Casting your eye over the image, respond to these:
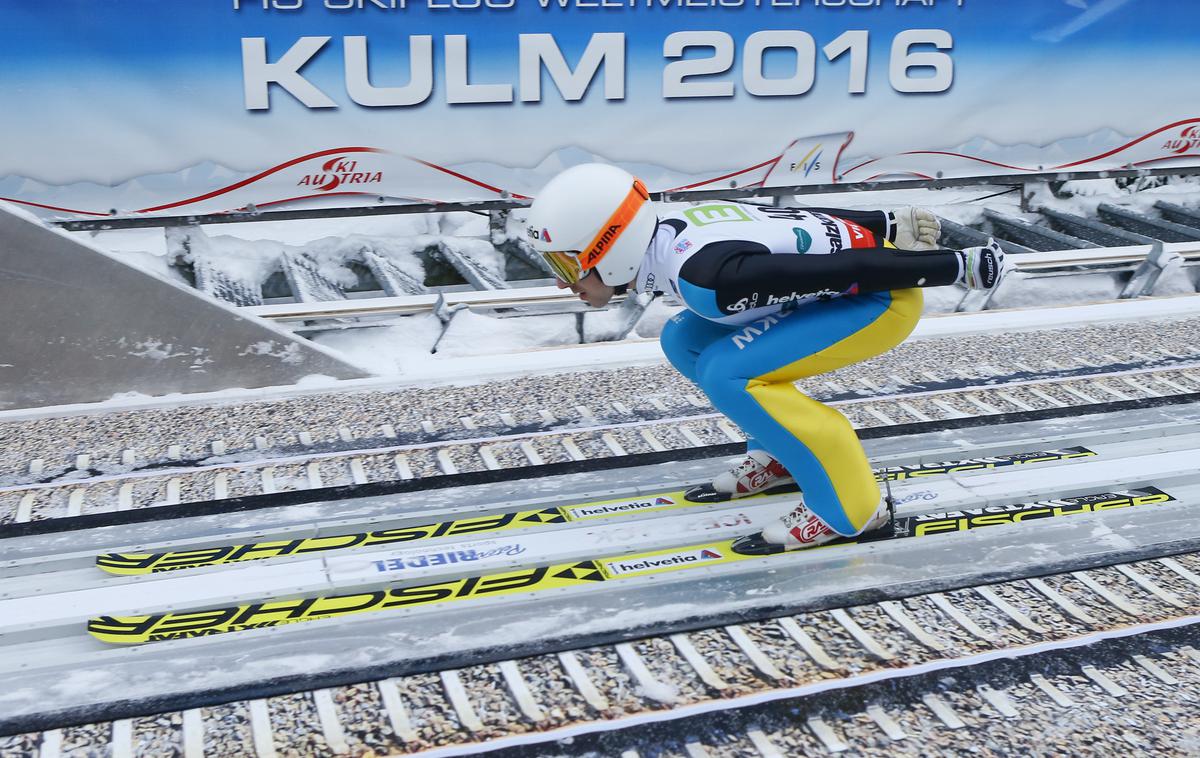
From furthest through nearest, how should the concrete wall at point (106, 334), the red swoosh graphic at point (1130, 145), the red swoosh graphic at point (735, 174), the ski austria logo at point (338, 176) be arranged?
1. the red swoosh graphic at point (1130, 145)
2. the red swoosh graphic at point (735, 174)
3. the ski austria logo at point (338, 176)
4. the concrete wall at point (106, 334)

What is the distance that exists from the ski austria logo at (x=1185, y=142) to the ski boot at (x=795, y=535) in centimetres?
688

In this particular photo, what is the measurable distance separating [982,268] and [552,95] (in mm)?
5068

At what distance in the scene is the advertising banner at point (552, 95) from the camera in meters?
7.17

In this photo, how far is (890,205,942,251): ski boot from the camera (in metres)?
3.48

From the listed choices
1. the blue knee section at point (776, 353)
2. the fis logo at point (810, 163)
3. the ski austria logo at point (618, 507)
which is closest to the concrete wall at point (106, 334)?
the ski austria logo at point (618, 507)

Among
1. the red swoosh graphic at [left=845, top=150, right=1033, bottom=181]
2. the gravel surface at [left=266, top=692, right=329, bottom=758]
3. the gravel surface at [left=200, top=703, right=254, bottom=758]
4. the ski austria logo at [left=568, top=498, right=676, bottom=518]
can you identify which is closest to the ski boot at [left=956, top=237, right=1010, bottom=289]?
the ski austria logo at [left=568, top=498, right=676, bottom=518]

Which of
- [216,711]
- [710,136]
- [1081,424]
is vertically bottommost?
[216,711]

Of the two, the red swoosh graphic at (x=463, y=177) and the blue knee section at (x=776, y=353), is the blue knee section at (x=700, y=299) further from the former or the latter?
the red swoosh graphic at (x=463, y=177)

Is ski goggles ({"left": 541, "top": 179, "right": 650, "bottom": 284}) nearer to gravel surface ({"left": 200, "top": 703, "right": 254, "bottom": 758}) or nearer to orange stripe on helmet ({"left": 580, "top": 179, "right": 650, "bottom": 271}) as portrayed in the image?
orange stripe on helmet ({"left": 580, "top": 179, "right": 650, "bottom": 271})

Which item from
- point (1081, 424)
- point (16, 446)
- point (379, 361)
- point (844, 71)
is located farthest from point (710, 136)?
point (16, 446)

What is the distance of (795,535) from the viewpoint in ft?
12.5

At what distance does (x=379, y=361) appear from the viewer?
20.3ft

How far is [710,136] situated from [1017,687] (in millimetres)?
5744

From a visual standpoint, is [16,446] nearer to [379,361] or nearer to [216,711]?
[379,361]
